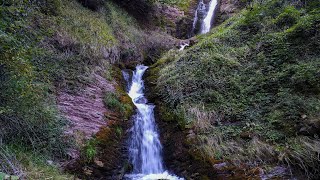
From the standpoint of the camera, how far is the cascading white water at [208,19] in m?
18.0

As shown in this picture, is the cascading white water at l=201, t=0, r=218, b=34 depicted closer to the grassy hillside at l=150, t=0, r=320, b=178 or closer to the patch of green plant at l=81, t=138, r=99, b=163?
the grassy hillside at l=150, t=0, r=320, b=178

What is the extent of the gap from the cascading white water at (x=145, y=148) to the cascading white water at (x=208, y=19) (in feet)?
34.9

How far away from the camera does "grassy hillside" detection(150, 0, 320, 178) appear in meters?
5.95

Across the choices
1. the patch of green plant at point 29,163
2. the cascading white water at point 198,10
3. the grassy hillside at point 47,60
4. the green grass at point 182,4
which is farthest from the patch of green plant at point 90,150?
the green grass at point 182,4

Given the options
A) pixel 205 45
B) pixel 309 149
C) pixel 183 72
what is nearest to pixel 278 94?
pixel 309 149

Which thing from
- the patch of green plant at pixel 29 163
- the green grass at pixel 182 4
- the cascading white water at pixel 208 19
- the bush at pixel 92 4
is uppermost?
the green grass at pixel 182 4

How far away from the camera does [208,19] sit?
1862 cm

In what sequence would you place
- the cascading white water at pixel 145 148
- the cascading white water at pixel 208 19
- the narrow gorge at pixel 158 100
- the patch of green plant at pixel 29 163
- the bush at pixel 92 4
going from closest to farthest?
1. the patch of green plant at pixel 29 163
2. the narrow gorge at pixel 158 100
3. the cascading white water at pixel 145 148
4. the bush at pixel 92 4
5. the cascading white water at pixel 208 19

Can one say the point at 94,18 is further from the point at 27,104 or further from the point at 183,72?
the point at 27,104

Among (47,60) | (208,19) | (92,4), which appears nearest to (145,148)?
(47,60)

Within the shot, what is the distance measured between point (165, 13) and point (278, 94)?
13.6m

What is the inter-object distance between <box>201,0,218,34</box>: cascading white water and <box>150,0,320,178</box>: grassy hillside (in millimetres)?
6872

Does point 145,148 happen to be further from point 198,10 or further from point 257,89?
point 198,10

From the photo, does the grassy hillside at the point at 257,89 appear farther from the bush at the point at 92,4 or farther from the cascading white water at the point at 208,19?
the cascading white water at the point at 208,19
